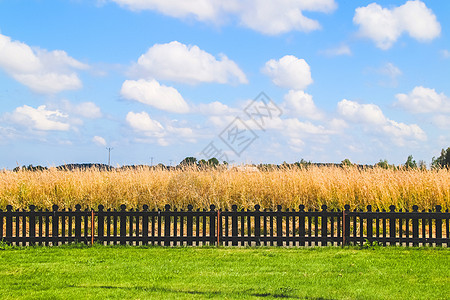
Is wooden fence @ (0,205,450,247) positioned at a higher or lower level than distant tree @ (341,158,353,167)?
lower

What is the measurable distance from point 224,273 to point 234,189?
→ 6552mm

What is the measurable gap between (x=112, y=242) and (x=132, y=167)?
5.87m

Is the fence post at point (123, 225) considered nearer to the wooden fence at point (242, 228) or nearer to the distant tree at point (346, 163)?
the wooden fence at point (242, 228)

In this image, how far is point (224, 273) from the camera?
22.0 ft

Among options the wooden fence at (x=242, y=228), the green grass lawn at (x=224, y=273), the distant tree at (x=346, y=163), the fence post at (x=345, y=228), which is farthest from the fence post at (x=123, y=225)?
the distant tree at (x=346, y=163)

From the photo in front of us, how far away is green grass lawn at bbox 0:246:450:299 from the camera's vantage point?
575 centimetres

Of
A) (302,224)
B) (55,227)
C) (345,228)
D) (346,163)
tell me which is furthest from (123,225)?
(346,163)

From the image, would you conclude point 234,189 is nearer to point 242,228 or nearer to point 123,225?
point 242,228

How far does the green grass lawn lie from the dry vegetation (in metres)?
3.94

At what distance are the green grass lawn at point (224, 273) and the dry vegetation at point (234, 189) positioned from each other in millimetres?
3939

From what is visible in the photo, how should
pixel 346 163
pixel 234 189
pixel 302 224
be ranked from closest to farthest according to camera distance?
pixel 302 224 < pixel 234 189 < pixel 346 163

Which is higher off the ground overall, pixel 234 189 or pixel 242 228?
pixel 234 189

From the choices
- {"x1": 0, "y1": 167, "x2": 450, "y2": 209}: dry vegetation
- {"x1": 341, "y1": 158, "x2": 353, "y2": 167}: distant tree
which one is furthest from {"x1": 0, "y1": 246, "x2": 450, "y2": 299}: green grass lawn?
{"x1": 341, "y1": 158, "x2": 353, "y2": 167}: distant tree

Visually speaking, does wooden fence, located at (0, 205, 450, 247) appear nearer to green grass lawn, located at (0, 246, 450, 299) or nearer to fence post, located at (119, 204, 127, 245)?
fence post, located at (119, 204, 127, 245)
